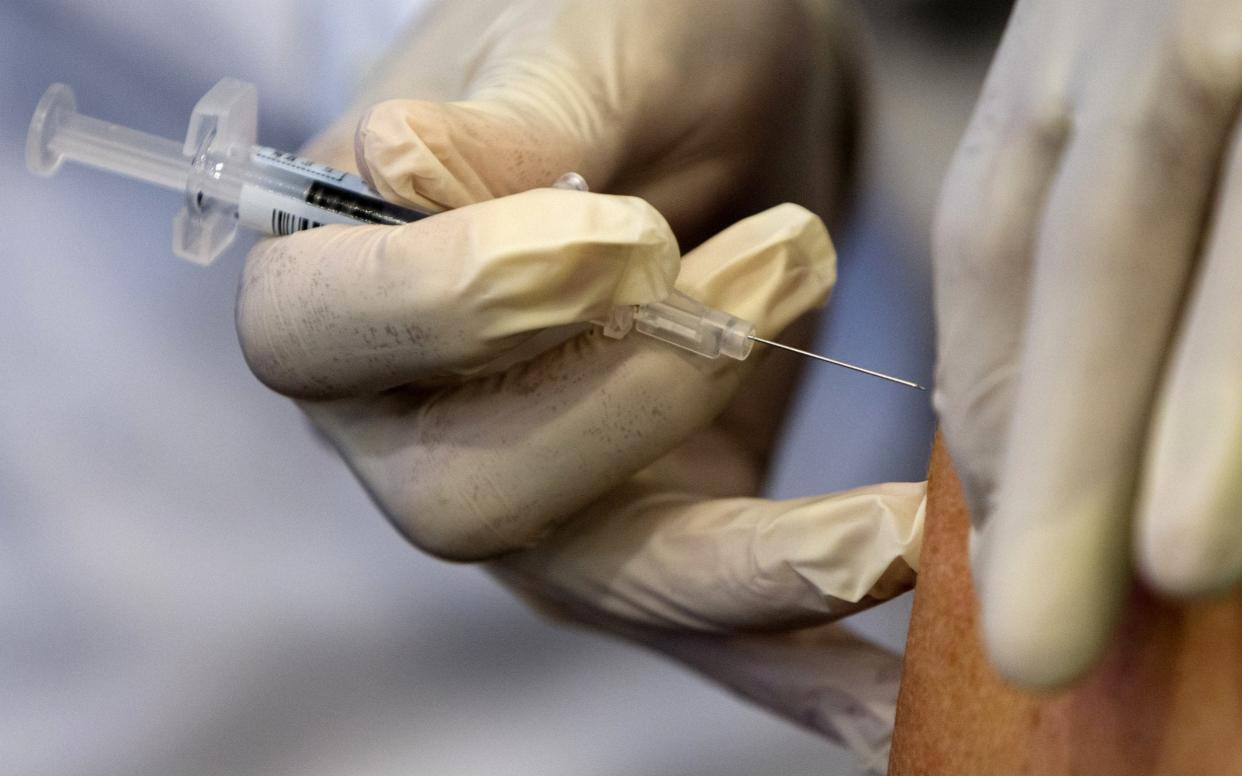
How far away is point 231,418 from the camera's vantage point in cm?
146

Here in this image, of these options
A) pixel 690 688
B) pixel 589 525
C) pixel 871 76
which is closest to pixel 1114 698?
pixel 589 525

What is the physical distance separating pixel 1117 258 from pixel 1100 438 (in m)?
0.07

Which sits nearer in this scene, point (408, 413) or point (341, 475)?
point (408, 413)

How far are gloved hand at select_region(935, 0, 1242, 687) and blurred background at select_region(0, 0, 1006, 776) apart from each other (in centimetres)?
78

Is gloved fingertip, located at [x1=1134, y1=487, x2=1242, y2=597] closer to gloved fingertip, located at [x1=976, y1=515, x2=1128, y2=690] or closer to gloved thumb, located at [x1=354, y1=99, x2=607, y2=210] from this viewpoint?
gloved fingertip, located at [x1=976, y1=515, x2=1128, y2=690]

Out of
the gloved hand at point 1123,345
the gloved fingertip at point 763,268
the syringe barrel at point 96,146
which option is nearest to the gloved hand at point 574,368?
the gloved fingertip at point 763,268

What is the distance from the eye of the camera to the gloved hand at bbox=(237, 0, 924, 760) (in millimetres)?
817

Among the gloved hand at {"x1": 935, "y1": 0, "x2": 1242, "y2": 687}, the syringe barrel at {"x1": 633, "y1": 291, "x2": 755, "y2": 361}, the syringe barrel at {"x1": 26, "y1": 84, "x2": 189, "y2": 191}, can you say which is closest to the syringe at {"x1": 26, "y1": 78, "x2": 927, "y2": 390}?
the syringe barrel at {"x1": 26, "y1": 84, "x2": 189, "y2": 191}

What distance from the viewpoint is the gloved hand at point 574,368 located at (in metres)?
0.82

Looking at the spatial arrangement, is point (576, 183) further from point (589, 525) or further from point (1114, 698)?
point (1114, 698)

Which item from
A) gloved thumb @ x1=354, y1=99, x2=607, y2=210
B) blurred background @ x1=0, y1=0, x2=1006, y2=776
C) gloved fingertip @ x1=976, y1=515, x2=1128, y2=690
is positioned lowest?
blurred background @ x1=0, y1=0, x2=1006, y2=776

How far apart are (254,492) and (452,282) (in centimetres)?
74

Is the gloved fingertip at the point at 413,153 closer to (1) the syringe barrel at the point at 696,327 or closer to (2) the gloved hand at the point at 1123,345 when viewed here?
(1) the syringe barrel at the point at 696,327

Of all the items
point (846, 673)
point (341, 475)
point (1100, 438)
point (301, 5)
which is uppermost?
point (301, 5)
